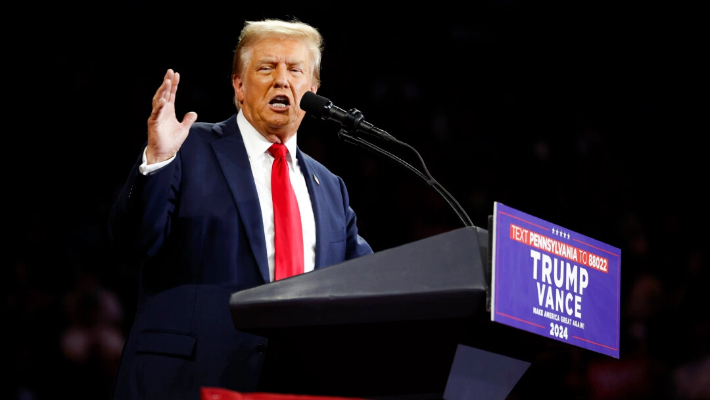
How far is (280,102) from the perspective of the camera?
182cm

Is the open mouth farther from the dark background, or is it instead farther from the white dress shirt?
the dark background

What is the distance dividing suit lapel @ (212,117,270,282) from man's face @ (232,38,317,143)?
10 centimetres

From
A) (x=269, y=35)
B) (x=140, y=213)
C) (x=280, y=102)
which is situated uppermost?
(x=269, y=35)

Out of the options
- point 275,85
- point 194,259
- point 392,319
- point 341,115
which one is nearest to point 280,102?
point 275,85

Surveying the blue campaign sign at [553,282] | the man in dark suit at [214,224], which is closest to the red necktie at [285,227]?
the man in dark suit at [214,224]

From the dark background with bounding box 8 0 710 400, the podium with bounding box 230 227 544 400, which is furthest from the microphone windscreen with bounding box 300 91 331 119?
the dark background with bounding box 8 0 710 400

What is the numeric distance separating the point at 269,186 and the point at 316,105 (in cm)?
24

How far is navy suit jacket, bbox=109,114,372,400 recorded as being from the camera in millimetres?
1374

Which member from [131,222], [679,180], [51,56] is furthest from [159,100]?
[679,180]

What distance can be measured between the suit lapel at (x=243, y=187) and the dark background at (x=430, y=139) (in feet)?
5.89

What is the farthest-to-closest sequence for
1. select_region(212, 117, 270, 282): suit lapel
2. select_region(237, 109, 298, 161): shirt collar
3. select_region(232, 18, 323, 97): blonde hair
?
select_region(232, 18, 323, 97): blonde hair → select_region(237, 109, 298, 161): shirt collar → select_region(212, 117, 270, 282): suit lapel

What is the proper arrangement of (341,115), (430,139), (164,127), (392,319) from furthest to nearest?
(430,139) → (341,115) → (164,127) → (392,319)

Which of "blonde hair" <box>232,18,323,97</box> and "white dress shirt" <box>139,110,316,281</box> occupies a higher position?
"blonde hair" <box>232,18,323,97</box>

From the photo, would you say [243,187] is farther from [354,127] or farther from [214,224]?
[354,127]
